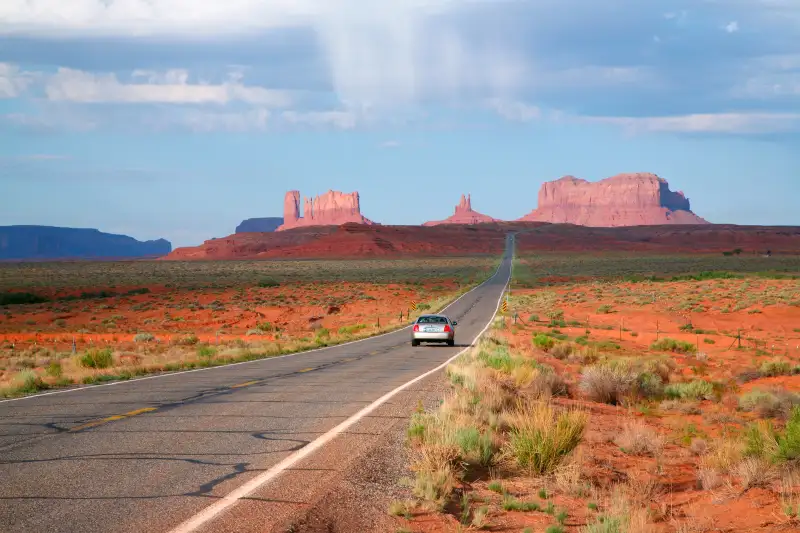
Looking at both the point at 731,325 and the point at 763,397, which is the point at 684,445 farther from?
the point at 731,325

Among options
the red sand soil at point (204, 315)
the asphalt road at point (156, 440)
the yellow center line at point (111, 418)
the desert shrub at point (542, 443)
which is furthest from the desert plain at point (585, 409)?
the yellow center line at point (111, 418)

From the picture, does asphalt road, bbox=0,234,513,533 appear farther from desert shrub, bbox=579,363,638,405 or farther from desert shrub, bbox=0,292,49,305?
desert shrub, bbox=0,292,49,305

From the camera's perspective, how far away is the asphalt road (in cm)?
639

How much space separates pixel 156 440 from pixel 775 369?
1825 centimetres

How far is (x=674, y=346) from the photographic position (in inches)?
Answer: 1148

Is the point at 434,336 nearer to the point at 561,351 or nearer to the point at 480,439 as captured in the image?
the point at 561,351

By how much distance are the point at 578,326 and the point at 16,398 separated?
29.0 metres

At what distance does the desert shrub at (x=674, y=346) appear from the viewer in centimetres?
2880

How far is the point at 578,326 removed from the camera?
125 ft

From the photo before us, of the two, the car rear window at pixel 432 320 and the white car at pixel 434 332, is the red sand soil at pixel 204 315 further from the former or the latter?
the white car at pixel 434 332

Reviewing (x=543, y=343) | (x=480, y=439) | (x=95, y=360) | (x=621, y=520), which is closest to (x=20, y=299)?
(x=95, y=360)

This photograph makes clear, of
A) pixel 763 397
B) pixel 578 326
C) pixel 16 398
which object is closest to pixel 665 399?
pixel 763 397

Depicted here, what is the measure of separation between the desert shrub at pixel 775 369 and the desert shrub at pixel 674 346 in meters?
6.37

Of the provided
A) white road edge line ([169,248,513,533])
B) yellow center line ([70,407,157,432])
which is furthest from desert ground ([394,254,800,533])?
yellow center line ([70,407,157,432])
